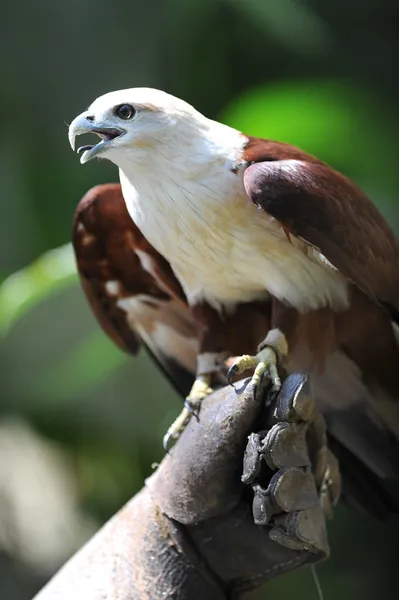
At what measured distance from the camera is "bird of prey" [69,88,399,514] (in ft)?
3.74

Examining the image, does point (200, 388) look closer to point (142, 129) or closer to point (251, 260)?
point (251, 260)

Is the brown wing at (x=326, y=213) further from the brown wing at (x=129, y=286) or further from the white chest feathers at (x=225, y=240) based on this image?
the brown wing at (x=129, y=286)

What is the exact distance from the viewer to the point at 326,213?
1121mm

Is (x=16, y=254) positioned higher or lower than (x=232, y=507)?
higher

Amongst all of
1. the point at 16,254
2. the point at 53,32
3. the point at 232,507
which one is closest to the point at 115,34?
the point at 53,32

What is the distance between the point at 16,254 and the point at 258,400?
1.43 m

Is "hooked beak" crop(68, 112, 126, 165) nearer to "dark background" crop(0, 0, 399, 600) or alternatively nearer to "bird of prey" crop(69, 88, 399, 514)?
"bird of prey" crop(69, 88, 399, 514)

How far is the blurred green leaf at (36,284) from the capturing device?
74.3 inches

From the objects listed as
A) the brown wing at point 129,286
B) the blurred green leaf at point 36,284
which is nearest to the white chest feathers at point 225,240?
the brown wing at point 129,286

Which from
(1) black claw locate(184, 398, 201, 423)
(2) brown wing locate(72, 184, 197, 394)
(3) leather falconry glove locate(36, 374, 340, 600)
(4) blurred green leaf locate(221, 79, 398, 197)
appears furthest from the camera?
(4) blurred green leaf locate(221, 79, 398, 197)

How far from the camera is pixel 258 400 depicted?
1.12 m

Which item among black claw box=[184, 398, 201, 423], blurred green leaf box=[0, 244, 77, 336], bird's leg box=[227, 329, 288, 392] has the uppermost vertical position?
blurred green leaf box=[0, 244, 77, 336]

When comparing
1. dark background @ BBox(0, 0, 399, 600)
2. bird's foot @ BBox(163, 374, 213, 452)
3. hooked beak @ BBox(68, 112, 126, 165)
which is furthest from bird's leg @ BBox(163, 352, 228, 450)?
dark background @ BBox(0, 0, 399, 600)

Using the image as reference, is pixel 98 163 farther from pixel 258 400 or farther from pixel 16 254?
pixel 258 400
